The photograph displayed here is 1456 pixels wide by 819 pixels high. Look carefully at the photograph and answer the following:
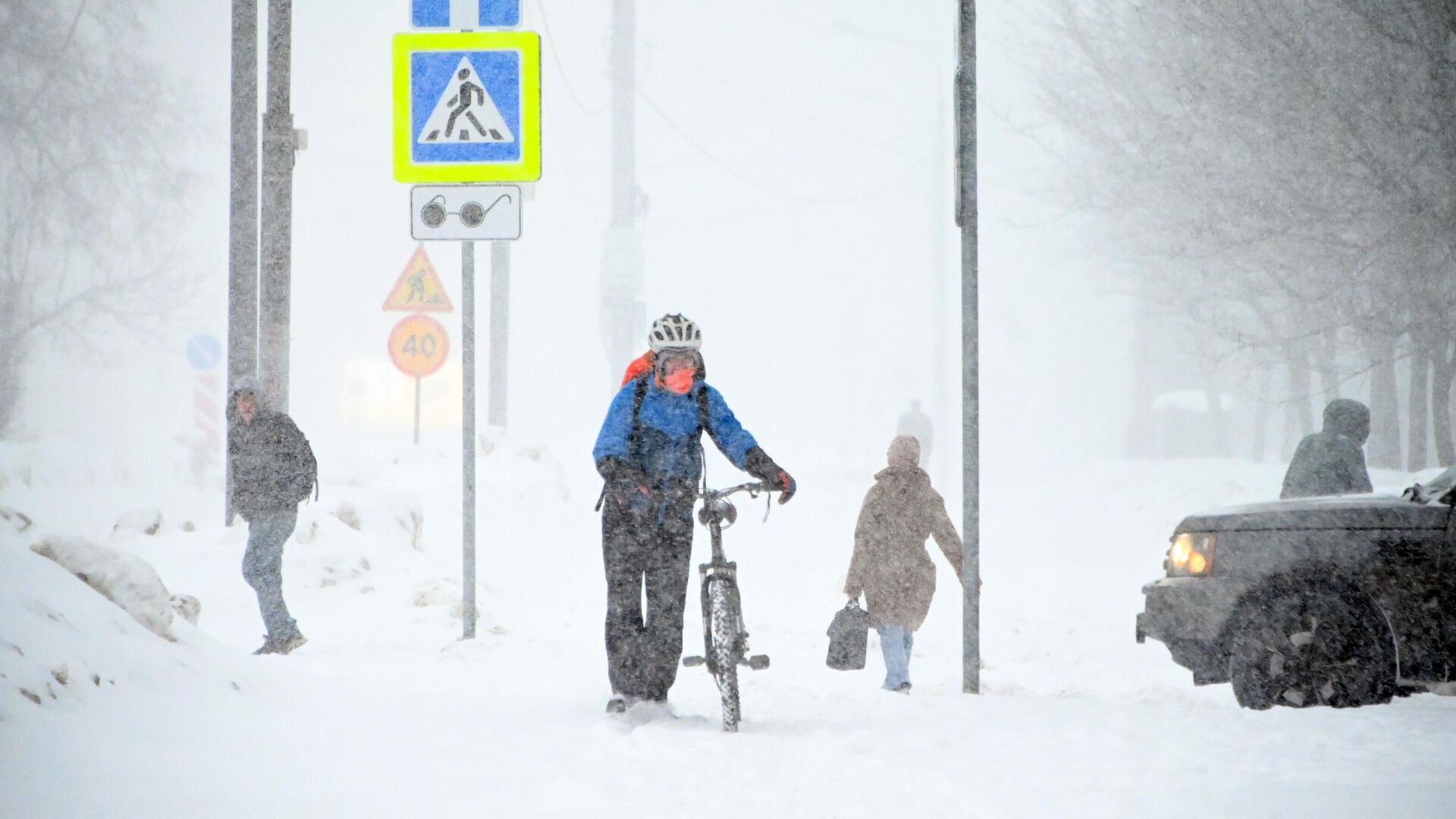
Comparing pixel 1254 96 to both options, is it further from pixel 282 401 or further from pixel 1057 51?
pixel 282 401

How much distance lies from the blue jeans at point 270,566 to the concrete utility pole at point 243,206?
3.07m

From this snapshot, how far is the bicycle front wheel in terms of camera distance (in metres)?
5.24

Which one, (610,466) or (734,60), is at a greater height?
(734,60)

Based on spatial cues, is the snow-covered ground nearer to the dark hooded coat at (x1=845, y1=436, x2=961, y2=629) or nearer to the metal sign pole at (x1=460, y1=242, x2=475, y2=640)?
the metal sign pole at (x1=460, y1=242, x2=475, y2=640)

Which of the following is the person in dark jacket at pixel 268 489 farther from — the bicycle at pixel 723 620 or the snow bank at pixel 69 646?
the bicycle at pixel 723 620

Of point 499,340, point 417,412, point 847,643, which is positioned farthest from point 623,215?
point 847,643

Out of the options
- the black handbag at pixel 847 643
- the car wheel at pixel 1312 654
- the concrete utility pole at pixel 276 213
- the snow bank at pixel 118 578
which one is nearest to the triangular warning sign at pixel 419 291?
the concrete utility pole at pixel 276 213

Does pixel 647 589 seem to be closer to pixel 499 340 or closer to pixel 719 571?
pixel 719 571

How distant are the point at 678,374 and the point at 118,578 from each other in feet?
7.36

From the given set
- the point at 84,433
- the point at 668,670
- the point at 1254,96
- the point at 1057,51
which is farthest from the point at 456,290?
the point at 668,670

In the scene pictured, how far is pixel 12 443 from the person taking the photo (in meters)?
20.9

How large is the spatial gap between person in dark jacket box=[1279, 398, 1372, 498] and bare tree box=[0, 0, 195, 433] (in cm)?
2333

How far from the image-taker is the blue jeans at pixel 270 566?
7.73 meters

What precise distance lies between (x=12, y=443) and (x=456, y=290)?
4960cm
